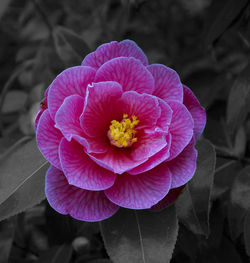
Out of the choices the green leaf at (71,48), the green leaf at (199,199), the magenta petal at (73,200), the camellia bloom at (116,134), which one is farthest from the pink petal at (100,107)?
the green leaf at (71,48)

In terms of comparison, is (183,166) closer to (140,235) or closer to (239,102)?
(140,235)

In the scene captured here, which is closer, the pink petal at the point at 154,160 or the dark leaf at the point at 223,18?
the pink petal at the point at 154,160

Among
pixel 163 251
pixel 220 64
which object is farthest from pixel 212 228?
pixel 220 64

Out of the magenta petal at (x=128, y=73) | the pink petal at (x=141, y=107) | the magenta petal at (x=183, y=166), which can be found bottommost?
the magenta petal at (x=183, y=166)

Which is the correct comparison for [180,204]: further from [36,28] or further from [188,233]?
[36,28]

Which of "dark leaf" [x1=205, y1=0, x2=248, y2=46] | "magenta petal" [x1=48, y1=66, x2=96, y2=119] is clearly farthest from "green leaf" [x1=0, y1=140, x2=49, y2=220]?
"dark leaf" [x1=205, y1=0, x2=248, y2=46]

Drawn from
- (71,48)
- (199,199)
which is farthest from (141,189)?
(71,48)

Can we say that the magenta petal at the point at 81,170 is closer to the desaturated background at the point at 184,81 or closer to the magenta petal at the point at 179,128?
the magenta petal at the point at 179,128
